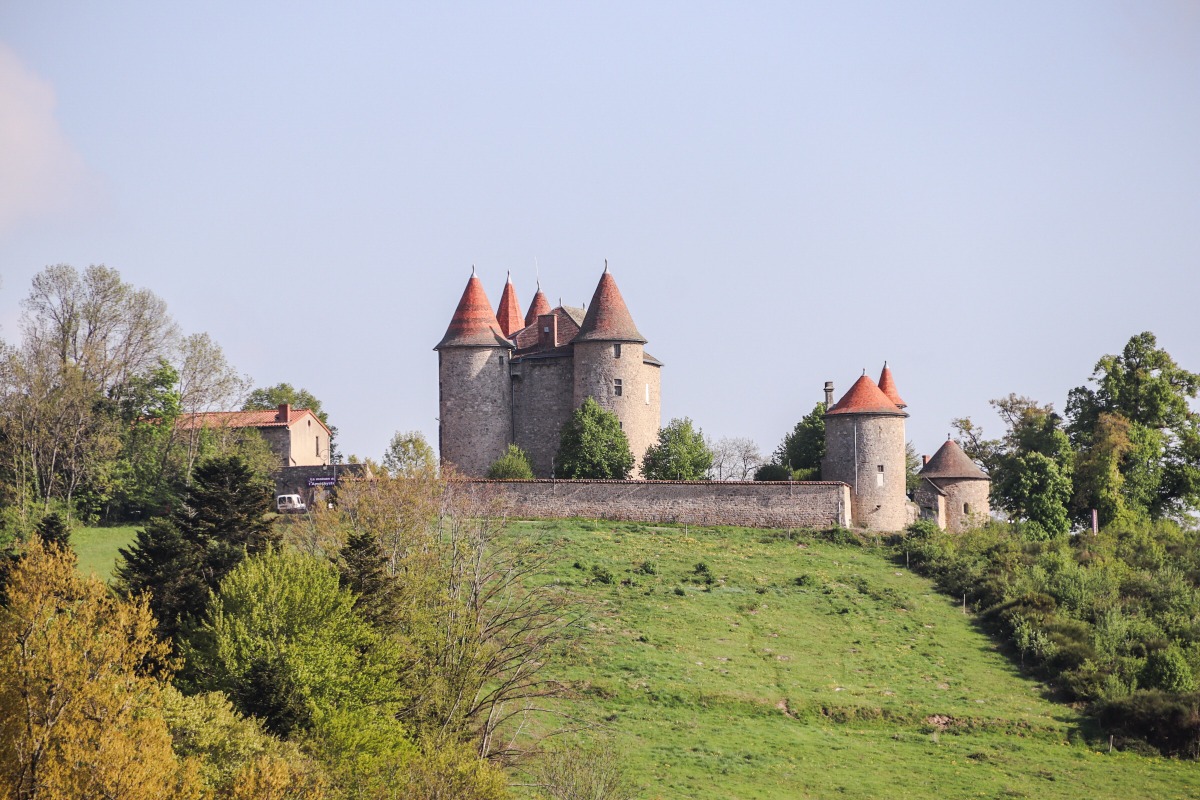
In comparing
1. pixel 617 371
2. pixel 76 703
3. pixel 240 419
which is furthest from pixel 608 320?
pixel 76 703

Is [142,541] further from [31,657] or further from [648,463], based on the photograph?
[648,463]

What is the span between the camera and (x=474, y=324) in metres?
54.5

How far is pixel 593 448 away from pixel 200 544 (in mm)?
18848

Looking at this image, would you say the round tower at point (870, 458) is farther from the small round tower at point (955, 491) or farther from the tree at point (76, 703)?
the tree at point (76, 703)

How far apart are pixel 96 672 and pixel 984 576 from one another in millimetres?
29070

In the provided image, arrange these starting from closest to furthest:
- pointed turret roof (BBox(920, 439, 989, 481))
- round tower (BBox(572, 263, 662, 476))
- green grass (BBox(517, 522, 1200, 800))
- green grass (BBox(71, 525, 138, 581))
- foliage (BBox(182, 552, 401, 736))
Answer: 1. foliage (BBox(182, 552, 401, 736))
2. green grass (BBox(517, 522, 1200, 800))
3. green grass (BBox(71, 525, 138, 581))
4. round tower (BBox(572, 263, 662, 476))
5. pointed turret roof (BBox(920, 439, 989, 481))

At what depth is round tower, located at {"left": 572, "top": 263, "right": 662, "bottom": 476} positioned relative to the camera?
52781 mm

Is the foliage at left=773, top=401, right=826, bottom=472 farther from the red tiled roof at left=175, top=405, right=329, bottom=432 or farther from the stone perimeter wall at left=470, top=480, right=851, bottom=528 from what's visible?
the red tiled roof at left=175, top=405, right=329, bottom=432

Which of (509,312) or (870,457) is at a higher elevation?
(509,312)

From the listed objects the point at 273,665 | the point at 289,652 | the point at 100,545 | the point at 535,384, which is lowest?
the point at 273,665

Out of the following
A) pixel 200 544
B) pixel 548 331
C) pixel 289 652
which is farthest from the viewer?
pixel 548 331

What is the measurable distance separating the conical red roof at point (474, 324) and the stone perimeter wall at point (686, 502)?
6.94 metres

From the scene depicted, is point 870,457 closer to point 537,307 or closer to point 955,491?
point 955,491

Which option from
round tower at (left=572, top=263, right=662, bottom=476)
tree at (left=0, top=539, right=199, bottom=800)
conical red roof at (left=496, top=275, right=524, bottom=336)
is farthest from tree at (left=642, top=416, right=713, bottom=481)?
tree at (left=0, top=539, right=199, bottom=800)
